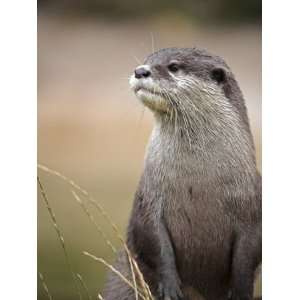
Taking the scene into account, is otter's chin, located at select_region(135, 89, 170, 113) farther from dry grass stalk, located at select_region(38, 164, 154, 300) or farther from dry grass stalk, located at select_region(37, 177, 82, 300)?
dry grass stalk, located at select_region(37, 177, 82, 300)

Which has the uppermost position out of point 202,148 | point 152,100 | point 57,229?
point 152,100

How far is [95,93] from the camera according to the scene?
2.93 meters

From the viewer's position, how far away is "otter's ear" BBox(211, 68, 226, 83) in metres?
2.71

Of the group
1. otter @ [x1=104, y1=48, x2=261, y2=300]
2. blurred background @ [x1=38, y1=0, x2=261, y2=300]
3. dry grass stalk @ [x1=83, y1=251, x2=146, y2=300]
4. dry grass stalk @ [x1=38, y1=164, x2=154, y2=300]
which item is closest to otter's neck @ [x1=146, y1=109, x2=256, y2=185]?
otter @ [x1=104, y1=48, x2=261, y2=300]

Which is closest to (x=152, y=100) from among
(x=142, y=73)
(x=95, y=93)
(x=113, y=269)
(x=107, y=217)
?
(x=142, y=73)

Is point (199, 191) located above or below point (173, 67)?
below

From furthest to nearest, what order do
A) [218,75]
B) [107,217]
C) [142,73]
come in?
[107,217] < [218,75] < [142,73]

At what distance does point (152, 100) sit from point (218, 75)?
10.9 inches

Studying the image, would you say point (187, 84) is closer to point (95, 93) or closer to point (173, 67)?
point (173, 67)

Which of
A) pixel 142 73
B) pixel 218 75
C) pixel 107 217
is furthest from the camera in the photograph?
pixel 107 217

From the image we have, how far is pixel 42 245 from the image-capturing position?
2.92 metres

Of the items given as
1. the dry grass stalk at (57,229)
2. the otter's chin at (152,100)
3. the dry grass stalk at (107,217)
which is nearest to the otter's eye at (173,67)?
the otter's chin at (152,100)

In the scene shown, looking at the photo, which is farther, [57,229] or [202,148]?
[57,229]
